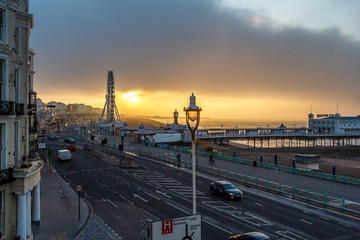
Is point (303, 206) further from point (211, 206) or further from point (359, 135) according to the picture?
point (359, 135)

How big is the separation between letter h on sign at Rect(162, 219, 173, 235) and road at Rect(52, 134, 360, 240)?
Answer: 898 cm

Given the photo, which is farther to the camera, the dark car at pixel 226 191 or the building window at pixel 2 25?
the dark car at pixel 226 191

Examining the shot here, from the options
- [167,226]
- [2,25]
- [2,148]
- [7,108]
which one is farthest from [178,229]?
[2,25]

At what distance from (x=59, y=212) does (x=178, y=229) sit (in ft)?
52.6

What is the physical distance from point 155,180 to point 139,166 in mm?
10455

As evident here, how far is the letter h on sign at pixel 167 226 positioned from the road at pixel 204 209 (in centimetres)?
898

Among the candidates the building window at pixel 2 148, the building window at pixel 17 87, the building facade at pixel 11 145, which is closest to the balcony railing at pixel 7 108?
the building facade at pixel 11 145

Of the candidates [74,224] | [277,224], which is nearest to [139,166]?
[74,224]

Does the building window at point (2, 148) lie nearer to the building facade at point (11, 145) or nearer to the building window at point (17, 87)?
the building facade at point (11, 145)

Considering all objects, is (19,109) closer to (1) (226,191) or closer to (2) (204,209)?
(2) (204,209)

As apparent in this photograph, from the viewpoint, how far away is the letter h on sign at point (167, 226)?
980 centimetres

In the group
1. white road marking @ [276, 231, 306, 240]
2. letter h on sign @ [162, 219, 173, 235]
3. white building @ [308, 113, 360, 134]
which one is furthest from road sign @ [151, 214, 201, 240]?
white building @ [308, 113, 360, 134]

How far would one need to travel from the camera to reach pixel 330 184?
31.2 m

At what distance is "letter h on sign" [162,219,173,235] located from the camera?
9.80 meters
